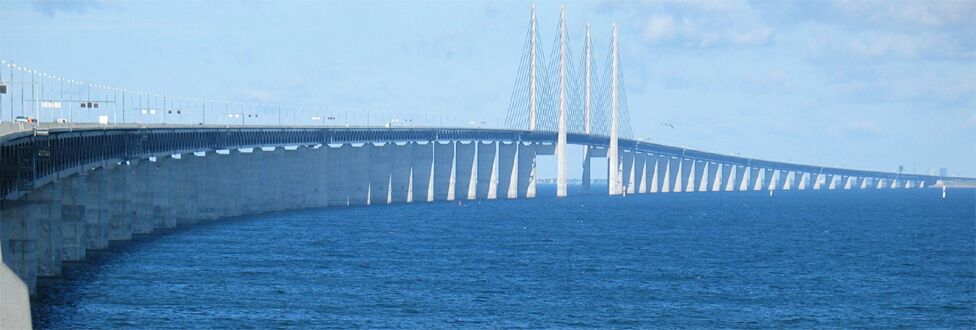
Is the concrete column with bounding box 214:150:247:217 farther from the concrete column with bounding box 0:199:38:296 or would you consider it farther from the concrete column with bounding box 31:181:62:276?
the concrete column with bounding box 0:199:38:296

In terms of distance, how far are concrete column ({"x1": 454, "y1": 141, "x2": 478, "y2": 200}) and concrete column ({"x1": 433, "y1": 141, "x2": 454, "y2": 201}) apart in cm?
372

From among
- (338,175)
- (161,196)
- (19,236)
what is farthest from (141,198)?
(338,175)

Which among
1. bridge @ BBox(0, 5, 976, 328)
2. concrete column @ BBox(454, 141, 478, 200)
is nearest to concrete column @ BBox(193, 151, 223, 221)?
bridge @ BBox(0, 5, 976, 328)

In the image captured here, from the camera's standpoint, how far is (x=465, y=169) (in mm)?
194625

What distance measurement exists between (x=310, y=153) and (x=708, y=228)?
45033 mm

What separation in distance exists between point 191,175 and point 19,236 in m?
68.1

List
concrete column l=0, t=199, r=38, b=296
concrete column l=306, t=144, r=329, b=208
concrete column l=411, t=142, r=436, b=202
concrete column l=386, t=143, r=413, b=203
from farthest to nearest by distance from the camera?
concrete column l=411, t=142, r=436, b=202 < concrete column l=386, t=143, r=413, b=203 < concrete column l=306, t=144, r=329, b=208 < concrete column l=0, t=199, r=38, b=296

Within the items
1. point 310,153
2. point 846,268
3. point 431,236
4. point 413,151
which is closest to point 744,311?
point 846,268

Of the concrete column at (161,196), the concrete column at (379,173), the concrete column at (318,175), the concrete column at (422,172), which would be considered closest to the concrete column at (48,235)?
the concrete column at (161,196)

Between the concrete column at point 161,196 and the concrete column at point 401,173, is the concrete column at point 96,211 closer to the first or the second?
the concrete column at point 161,196

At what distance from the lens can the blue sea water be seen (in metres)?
58.8

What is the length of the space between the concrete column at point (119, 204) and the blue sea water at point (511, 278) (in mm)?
2457

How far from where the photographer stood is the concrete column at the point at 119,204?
3723 inches

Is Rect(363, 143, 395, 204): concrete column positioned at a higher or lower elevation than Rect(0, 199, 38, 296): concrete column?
lower
